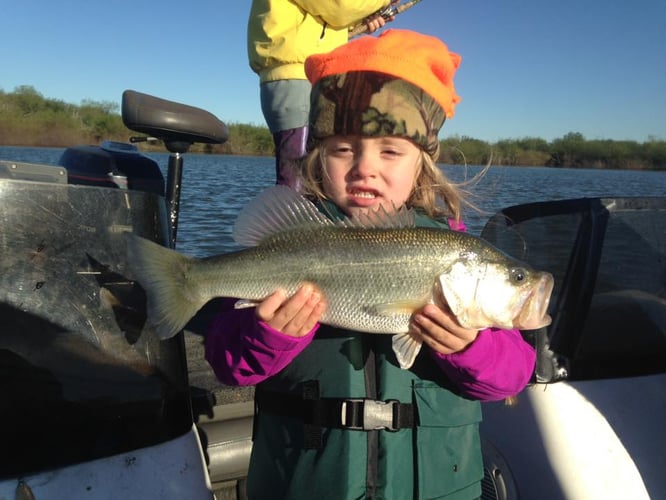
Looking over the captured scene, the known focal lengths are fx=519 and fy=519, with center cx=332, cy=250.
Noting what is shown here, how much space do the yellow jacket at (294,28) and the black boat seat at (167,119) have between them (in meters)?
0.64

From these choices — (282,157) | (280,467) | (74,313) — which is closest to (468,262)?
→ (280,467)

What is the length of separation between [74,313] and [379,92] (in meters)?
1.62

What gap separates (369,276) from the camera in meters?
2.05

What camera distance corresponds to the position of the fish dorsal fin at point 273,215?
2166 millimetres

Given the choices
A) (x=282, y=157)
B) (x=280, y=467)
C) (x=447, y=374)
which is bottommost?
(x=280, y=467)

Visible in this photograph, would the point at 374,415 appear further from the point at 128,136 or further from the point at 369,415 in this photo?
the point at 128,136

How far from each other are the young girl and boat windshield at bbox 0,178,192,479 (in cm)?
35

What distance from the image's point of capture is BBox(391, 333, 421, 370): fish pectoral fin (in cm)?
204

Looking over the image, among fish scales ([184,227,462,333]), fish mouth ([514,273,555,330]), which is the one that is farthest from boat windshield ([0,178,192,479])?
fish mouth ([514,273,555,330])

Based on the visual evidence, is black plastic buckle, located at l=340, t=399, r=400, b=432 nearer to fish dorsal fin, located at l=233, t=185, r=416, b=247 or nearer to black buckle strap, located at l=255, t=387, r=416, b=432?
black buckle strap, located at l=255, t=387, r=416, b=432

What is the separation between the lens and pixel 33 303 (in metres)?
2.00

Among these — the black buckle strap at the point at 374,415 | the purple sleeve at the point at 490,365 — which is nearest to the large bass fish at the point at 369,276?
the purple sleeve at the point at 490,365

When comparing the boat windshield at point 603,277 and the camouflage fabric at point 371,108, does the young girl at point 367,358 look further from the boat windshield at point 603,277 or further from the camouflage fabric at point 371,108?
the boat windshield at point 603,277

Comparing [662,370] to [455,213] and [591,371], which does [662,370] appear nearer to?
[591,371]
